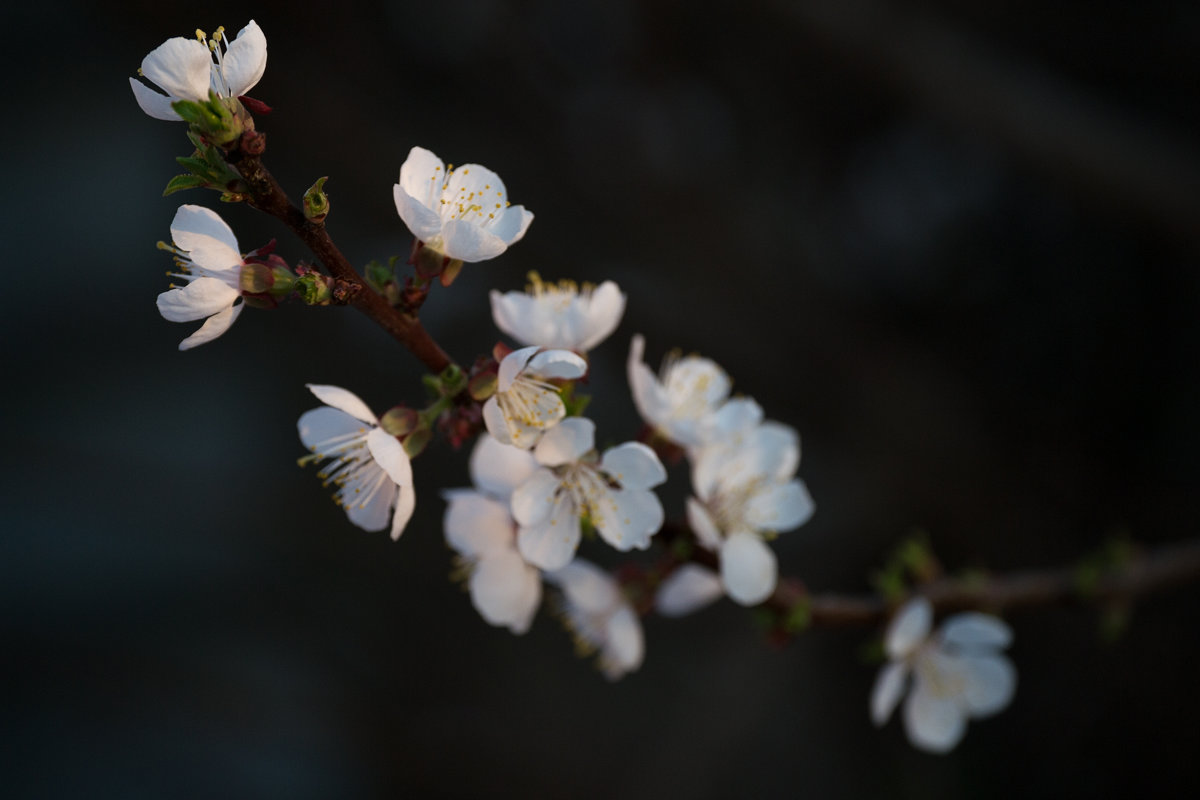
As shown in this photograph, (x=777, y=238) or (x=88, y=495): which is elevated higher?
(x=777, y=238)

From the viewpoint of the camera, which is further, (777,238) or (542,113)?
(777,238)

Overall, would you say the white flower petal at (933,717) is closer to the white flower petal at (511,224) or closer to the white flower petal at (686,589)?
the white flower petal at (686,589)

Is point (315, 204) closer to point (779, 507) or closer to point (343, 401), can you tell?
point (343, 401)

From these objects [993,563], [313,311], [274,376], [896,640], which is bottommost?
[896,640]

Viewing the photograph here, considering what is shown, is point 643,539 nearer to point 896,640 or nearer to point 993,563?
point 896,640

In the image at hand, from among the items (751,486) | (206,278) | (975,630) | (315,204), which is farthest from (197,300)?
(975,630)

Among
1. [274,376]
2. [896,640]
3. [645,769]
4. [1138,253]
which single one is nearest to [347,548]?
[274,376]

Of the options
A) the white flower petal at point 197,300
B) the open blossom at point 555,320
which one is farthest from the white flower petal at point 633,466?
the white flower petal at point 197,300
